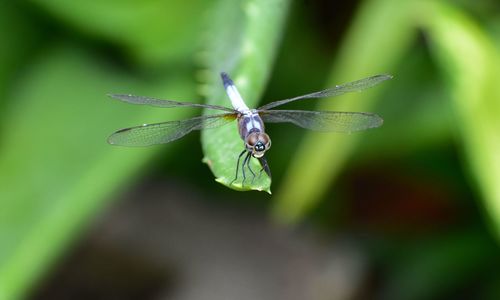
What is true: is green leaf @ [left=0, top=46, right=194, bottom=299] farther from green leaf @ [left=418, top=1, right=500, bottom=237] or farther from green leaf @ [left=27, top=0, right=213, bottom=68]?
green leaf @ [left=418, top=1, right=500, bottom=237]

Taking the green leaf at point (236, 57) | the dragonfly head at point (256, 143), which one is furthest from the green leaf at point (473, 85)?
the dragonfly head at point (256, 143)

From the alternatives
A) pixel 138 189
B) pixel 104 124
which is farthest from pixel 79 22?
pixel 138 189

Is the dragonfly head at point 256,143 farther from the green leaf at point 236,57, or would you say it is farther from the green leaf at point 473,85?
the green leaf at point 473,85

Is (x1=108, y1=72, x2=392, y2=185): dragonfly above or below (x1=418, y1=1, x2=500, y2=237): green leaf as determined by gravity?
below

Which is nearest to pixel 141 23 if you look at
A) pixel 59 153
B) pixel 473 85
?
pixel 59 153

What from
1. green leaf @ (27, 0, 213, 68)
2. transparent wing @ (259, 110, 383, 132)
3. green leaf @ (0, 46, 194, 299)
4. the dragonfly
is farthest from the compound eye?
green leaf @ (27, 0, 213, 68)

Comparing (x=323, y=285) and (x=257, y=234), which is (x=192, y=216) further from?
(x=323, y=285)

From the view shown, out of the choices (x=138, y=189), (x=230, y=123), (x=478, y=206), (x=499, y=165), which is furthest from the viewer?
(x=138, y=189)
